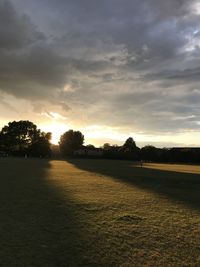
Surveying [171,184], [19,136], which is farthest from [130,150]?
[171,184]

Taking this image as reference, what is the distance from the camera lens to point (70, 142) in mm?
154375

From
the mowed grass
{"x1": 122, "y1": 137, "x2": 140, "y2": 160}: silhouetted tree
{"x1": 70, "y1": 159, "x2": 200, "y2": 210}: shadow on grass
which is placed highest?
{"x1": 122, "y1": 137, "x2": 140, "y2": 160}: silhouetted tree

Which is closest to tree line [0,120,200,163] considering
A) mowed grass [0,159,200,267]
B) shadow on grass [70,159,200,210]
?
shadow on grass [70,159,200,210]

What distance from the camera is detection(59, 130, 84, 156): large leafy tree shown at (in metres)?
152

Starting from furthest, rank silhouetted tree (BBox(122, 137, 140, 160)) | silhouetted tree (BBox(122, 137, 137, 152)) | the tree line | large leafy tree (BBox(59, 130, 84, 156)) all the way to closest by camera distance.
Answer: large leafy tree (BBox(59, 130, 84, 156)), silhouetted tree (BBox(122, 137, 137, 152)), silhouetted tree (BBox(122, 137, 140, 160)), the tree line

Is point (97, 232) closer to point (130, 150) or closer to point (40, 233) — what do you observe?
point (40, 233)

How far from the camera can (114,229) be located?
29.3 ft

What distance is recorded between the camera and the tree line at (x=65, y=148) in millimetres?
101562

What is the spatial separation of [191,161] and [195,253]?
301 ft

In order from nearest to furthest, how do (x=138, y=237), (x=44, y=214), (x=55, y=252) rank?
(x=55, y=252) → (x=138, y=237) → (x=44, y=214)

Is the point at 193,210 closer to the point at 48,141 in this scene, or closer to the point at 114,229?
the point at 114,229

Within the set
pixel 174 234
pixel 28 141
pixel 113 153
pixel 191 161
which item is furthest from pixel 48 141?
pixel 174 234

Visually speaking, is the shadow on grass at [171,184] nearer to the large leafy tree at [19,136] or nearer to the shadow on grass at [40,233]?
the shadow on grass at [40,233]

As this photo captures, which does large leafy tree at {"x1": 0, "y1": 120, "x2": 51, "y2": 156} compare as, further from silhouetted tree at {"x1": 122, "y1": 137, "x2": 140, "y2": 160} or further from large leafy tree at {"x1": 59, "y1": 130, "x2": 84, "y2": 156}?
silhouetted tree at {"x1": 122, "y1": 137, "x2": 140, "y2": 160}
